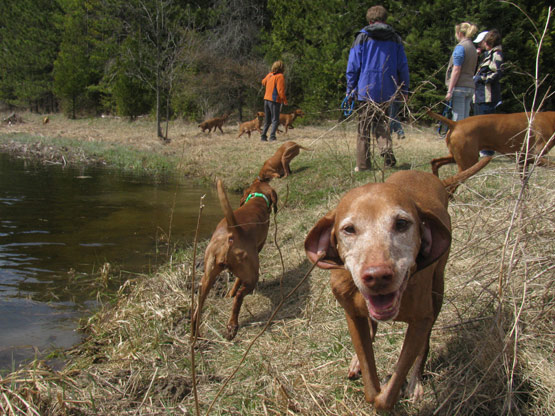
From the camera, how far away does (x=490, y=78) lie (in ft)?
24.5

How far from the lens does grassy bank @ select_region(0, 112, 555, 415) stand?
2.39 m

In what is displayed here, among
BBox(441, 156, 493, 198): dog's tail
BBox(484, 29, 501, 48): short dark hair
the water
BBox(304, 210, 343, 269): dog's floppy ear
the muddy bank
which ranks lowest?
the water

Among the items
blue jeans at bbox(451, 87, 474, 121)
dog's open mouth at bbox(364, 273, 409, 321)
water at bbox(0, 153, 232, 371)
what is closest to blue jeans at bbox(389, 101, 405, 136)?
blue jeans at bbox(451, 87, 474, 121)

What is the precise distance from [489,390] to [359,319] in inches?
31.3

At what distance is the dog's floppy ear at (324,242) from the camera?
7.47ft

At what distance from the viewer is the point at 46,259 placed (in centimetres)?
552

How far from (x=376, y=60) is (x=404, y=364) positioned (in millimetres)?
Result: 5766

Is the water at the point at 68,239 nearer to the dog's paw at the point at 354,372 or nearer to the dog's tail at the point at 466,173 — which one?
the dog's paw at the point at 354,372

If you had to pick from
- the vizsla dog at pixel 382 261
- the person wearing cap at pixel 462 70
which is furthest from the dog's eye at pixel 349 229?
the person wearing cap at pixel 462 70

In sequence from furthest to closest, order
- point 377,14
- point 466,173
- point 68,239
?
point 377,14 < point 68,239 < point 466,173

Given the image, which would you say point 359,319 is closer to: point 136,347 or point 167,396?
point 167,396

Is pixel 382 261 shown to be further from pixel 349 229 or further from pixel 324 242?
pixel 324 242

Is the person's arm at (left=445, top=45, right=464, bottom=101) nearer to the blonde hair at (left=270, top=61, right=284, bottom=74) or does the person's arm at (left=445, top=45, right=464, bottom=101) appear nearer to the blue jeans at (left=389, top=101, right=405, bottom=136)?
the blue jeans at (left=389, top=101, right=405, bottom=136)

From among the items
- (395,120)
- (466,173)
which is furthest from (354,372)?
(395,120)
